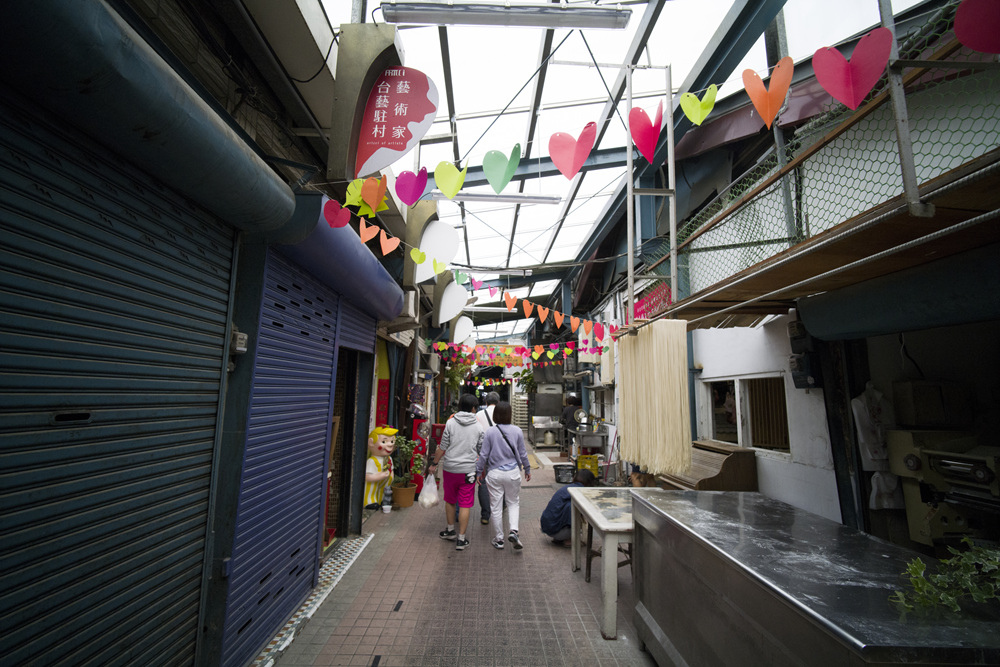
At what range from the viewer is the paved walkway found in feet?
10.2

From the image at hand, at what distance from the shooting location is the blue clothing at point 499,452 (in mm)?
5316

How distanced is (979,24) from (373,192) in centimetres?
349

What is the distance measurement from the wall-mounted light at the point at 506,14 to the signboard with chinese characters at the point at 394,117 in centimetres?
48

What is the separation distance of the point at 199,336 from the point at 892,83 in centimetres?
394

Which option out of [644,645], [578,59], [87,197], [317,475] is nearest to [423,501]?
[317,475]

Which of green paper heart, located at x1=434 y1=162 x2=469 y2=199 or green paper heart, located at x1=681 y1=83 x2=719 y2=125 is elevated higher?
green paper heart, located at x1=681 y1=83 x2=719 y2=125

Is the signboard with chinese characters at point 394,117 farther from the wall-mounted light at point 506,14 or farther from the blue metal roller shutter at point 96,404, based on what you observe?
the blue metal roller shutter at point 96,404

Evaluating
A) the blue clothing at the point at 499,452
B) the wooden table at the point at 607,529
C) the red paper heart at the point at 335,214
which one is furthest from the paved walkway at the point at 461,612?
the red paper heart at the point at 335,214

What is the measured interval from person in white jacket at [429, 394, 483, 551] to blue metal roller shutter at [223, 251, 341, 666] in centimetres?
172

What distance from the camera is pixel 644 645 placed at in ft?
10.7

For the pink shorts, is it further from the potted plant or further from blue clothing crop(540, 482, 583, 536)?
the potted plant

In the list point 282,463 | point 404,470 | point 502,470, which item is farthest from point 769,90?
point 404,470

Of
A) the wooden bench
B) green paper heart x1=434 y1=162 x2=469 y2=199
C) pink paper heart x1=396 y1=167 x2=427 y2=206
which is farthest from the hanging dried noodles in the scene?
pink paper heart x1=396 y1=167 x2=427 y2=206

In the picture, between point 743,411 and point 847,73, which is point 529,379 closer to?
point 743,411
